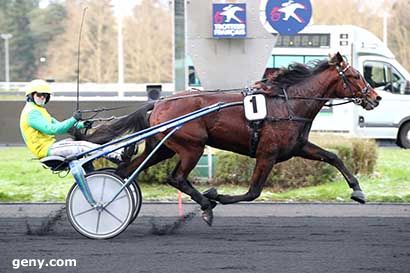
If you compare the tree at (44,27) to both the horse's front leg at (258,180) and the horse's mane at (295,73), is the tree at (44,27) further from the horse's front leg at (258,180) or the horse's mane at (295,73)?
the horse's front leg at (258,180)

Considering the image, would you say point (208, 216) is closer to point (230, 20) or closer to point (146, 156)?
point (146, 156)

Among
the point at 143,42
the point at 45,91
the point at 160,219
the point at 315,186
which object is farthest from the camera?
Answer: the point at 143,42

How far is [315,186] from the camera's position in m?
12.2

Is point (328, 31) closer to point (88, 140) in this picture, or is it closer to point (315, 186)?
point (315, 186)

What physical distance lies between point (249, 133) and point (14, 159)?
782 cm

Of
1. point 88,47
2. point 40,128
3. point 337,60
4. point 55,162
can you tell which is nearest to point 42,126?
point 40,128

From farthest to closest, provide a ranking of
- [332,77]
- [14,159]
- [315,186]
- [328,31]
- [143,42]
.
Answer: [143,42]
[328,31]
[14,159]
[315,186]
[332,77]

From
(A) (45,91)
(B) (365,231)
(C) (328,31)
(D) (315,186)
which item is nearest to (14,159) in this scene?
(D) (315,186)

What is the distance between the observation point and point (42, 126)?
8.26 meters

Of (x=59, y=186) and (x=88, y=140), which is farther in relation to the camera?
(x=59, y=186)

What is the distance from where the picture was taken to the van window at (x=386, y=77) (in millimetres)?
21953

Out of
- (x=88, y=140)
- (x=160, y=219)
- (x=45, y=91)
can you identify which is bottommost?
(x=160, y=219)

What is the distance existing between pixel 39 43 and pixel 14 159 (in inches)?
1295

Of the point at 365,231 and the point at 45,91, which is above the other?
the point at 45,91
